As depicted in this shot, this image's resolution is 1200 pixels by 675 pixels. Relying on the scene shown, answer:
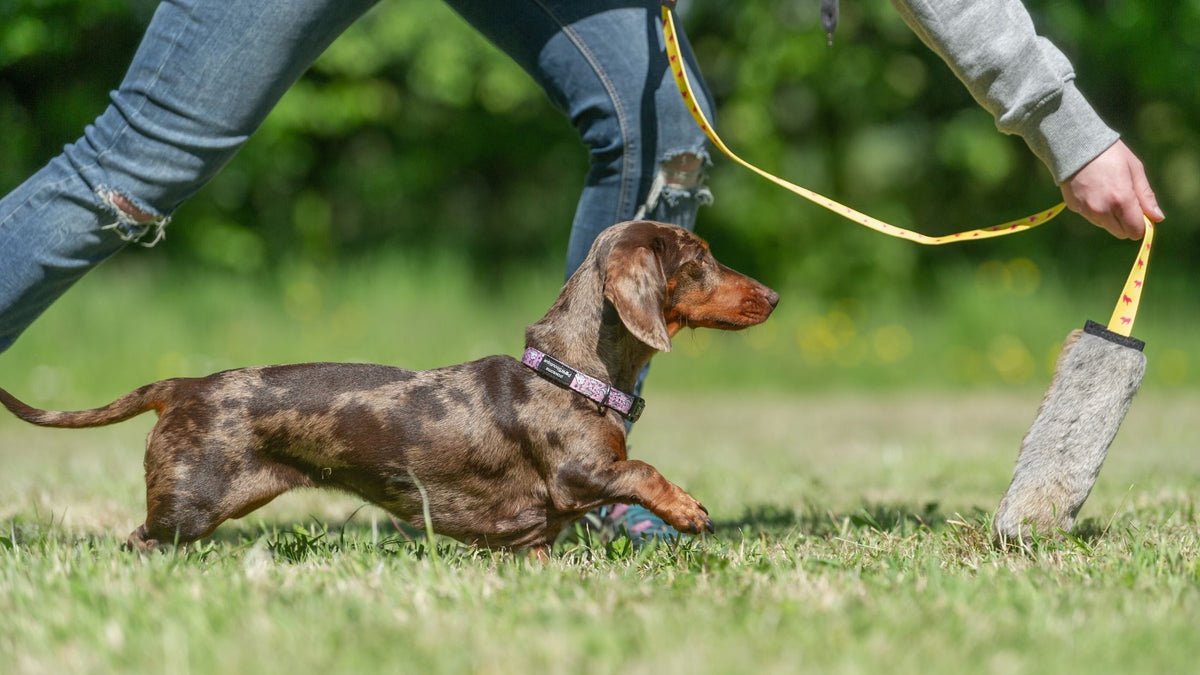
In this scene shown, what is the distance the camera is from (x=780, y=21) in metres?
11.4

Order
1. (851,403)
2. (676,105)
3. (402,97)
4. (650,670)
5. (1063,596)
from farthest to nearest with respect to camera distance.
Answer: (402,97) → (851,403) → (676,105) → (1063,596) → (650,670)

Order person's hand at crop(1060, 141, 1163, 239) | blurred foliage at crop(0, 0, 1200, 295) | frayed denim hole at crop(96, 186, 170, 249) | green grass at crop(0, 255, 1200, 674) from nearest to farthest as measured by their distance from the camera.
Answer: green grass at crop(0, 255, 1200, 674), person's hand at crop(1060, 141, 1163, 239), frayed denim hole at crop(96, 186, 170, 249), blurred foliage at crop(0, 0, 1200, 295)

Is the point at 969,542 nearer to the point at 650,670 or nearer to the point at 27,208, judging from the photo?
the point at 650,670

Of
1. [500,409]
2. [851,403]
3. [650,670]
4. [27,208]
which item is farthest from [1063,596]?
[851,403]

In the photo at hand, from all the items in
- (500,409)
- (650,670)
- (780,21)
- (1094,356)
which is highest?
(780,21)

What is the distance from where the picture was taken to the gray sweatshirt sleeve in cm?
281

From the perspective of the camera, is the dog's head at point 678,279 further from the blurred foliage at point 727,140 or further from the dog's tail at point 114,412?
the blurred foliage at point 727,140

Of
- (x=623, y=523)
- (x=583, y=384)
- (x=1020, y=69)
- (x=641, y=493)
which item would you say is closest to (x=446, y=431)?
(x=583, y=384)

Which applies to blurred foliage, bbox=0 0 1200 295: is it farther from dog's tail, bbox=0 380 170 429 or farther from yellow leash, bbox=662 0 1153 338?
dog's tail, bbox=0 380 170 429

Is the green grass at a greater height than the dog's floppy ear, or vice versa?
the dog's floppy ear

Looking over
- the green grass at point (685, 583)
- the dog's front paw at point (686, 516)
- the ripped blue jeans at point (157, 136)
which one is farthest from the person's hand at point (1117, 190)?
the ripped blue jeans at point (157, 136)

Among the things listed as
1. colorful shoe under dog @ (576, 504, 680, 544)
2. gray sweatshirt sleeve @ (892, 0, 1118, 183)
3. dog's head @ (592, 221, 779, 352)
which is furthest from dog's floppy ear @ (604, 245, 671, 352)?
gray sweatshirt sleeve @ (892, 0, 1118, 183)

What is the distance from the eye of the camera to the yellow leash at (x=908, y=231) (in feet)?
9.68

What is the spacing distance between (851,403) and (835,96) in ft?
14.0
